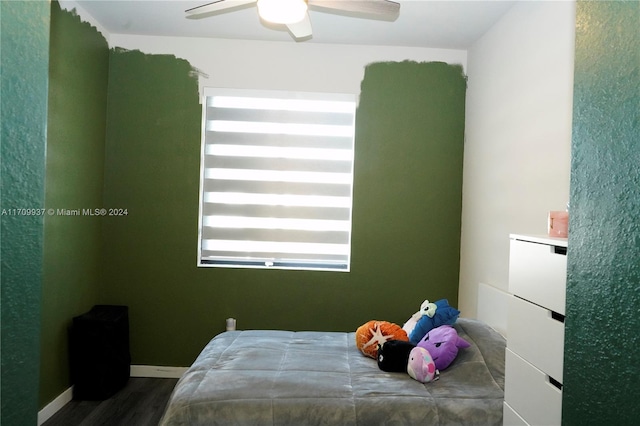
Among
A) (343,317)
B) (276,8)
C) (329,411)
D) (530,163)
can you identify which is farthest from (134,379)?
(530,163)

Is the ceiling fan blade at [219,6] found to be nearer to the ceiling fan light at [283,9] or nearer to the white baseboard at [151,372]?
the ceiling fan light at [283,9]

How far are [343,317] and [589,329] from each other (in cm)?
282

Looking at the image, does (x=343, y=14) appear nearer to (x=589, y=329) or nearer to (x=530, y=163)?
(x=530, y=163)

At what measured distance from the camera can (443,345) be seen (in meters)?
2.64

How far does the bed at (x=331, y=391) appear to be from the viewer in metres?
2.20

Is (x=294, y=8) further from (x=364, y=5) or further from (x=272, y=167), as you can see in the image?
(x=272, y=167)

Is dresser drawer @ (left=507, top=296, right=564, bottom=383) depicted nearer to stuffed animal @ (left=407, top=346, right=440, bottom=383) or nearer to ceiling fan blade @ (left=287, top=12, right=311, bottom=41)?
stuffed animal @ (left=407, top=346, right=440, bottom=383)

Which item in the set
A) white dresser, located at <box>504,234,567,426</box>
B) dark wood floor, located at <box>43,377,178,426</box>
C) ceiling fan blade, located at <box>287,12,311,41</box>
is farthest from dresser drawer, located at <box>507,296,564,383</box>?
dark wood floor, located at <box>43,377,178,426</box>

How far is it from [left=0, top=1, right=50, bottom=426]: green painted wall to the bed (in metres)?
1.16

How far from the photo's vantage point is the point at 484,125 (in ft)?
11.9

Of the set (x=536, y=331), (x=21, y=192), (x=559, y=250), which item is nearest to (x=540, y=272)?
(x=559, y=250)

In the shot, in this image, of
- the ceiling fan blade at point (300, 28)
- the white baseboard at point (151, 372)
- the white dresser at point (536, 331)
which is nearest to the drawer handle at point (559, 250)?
the white dresser at point (536, 331)

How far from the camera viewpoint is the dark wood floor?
306 centimetres

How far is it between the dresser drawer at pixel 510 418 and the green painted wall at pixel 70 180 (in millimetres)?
2680
